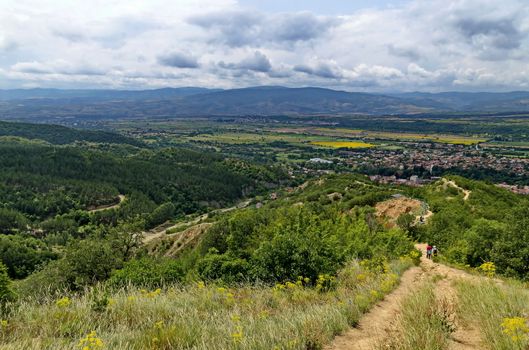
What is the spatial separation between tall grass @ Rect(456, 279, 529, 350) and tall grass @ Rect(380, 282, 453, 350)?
50 cm

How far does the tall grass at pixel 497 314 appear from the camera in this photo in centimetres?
536

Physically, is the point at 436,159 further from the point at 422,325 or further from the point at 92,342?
the point at 92,342

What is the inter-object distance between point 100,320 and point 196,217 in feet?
323

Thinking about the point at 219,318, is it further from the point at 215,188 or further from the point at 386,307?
the point at 215,188

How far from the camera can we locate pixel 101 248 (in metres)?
34.2

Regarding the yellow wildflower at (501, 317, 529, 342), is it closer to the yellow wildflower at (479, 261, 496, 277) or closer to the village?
the yellow wildflower at (479, 261, 496, 277)

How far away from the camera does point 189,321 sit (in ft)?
22.9

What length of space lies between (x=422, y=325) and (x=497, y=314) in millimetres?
1842

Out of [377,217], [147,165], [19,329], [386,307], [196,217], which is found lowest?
[196,217]

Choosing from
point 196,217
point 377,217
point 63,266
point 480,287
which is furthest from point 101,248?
Answer: point 196,217

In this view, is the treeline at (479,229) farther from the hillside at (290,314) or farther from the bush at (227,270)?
the bush at (227,270)

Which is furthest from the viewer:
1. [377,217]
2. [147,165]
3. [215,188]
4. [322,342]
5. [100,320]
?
[147,165]

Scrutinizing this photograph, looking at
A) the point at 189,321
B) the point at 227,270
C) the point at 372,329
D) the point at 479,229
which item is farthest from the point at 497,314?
the point at 479,229

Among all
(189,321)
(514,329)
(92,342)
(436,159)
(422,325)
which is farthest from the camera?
(436,159)
